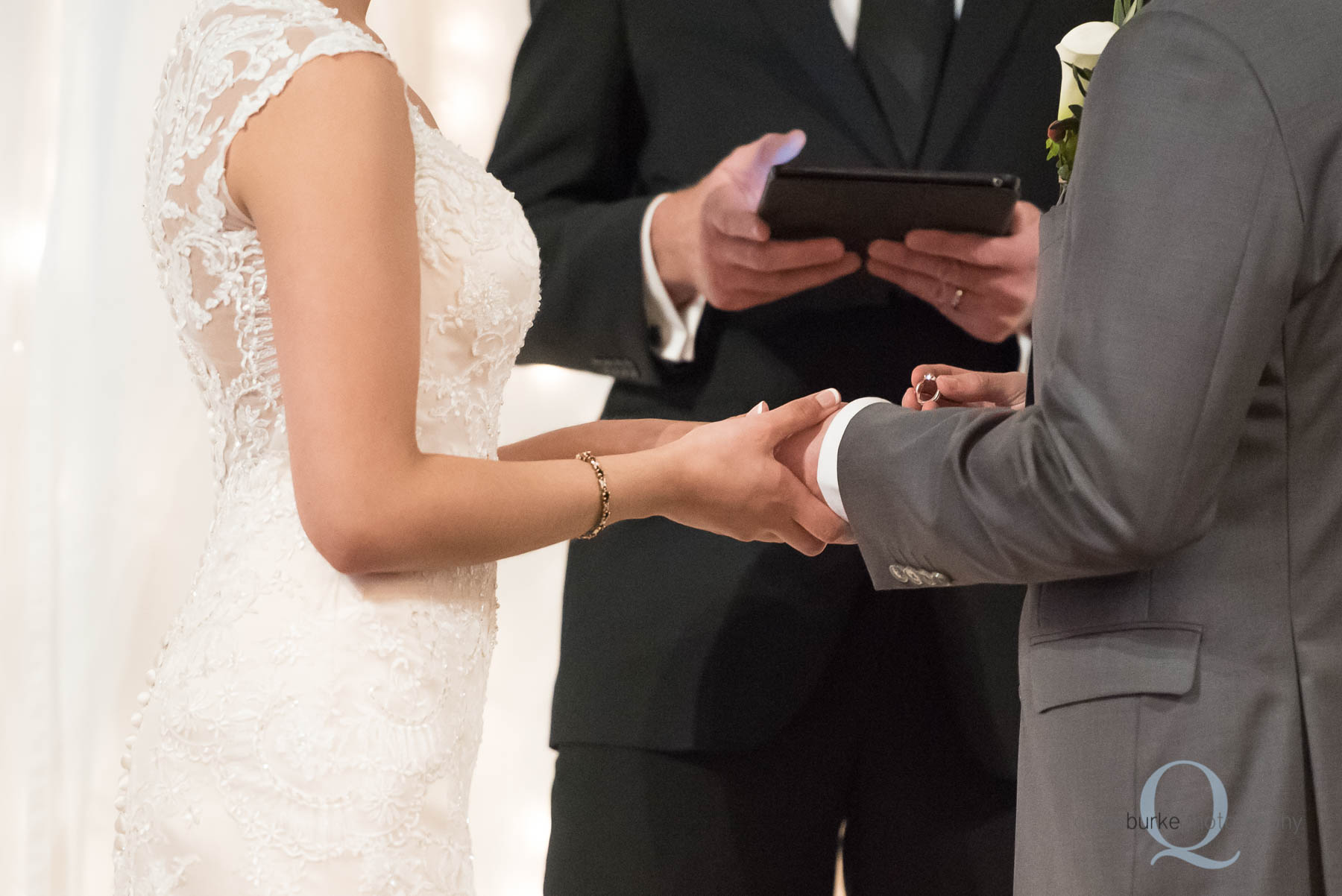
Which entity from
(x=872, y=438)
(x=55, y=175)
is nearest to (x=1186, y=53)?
(x=872, y=438)

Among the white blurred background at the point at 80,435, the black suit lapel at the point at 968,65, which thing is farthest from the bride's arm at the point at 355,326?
the white blurred background at the point at 80,435

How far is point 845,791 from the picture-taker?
1.45 meters

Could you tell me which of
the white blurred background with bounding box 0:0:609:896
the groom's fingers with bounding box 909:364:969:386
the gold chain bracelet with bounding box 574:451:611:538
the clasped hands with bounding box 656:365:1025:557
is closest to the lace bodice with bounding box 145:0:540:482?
the gold chain bracelet with bounding box 574:451:611:538

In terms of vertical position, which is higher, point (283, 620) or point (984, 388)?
point (984, 388)

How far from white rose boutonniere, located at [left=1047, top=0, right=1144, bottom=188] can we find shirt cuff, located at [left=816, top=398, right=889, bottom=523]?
0.94 feet

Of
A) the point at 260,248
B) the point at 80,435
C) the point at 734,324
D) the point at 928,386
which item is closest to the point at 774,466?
the point at 928,386

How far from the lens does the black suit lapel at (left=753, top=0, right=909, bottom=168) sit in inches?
56.6

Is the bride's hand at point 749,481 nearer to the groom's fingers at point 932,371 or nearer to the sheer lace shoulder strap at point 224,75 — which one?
the groom's fingers at point 932,371

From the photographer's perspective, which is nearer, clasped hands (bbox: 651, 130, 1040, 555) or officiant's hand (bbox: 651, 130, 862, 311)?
clasped hands (bbox: 651, 130, 1040, 555)

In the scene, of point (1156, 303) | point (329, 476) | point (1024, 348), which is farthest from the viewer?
point (1024, 348)

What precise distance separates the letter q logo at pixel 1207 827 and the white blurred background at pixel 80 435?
1665mm

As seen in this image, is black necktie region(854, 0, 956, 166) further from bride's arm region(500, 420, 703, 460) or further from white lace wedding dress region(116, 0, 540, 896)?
white lace wedding dress region(116, 0, 540, 896)

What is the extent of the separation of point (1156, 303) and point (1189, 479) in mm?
123

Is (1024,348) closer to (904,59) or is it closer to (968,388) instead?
(968,388)
